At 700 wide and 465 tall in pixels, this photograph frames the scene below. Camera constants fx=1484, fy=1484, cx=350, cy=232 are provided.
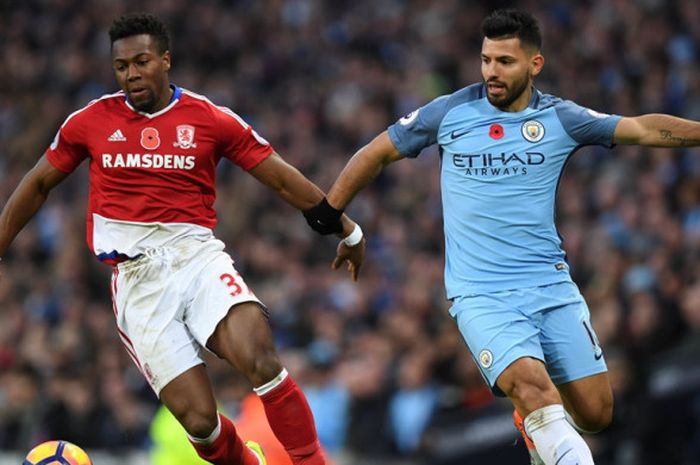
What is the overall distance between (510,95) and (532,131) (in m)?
0.23

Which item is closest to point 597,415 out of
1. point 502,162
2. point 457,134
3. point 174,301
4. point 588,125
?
point 502,162

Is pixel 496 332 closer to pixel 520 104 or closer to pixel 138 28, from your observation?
pixel 520 104

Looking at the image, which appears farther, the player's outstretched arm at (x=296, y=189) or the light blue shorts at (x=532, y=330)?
the player's outstretched arm at (x=296, y=189)

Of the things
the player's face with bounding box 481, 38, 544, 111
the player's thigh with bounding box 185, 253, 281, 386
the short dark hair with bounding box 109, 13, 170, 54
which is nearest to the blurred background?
the player's thigh with bounding box 185, 253, 281, 386

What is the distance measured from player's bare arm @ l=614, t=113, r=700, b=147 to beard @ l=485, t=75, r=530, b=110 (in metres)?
0.55

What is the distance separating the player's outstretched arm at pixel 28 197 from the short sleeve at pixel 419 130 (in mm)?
1873

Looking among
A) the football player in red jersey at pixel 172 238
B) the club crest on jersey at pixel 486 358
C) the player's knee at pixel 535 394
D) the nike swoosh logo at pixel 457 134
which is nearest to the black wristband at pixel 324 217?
the football player in red jersey at pixel 172 238

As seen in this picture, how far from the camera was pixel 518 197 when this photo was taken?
7992mm

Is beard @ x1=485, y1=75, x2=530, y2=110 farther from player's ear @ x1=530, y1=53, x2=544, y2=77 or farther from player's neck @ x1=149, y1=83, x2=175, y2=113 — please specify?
player's neck @ x1=149, y1=83, x2=175, y2=113

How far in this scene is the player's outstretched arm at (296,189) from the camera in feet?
27.0

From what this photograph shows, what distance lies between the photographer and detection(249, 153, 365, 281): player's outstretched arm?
824 cm

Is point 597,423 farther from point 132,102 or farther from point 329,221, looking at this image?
point 132,102

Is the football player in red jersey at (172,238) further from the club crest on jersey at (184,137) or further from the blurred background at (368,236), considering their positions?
the blurred background at (368,236)

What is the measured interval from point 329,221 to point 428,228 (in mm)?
6694
